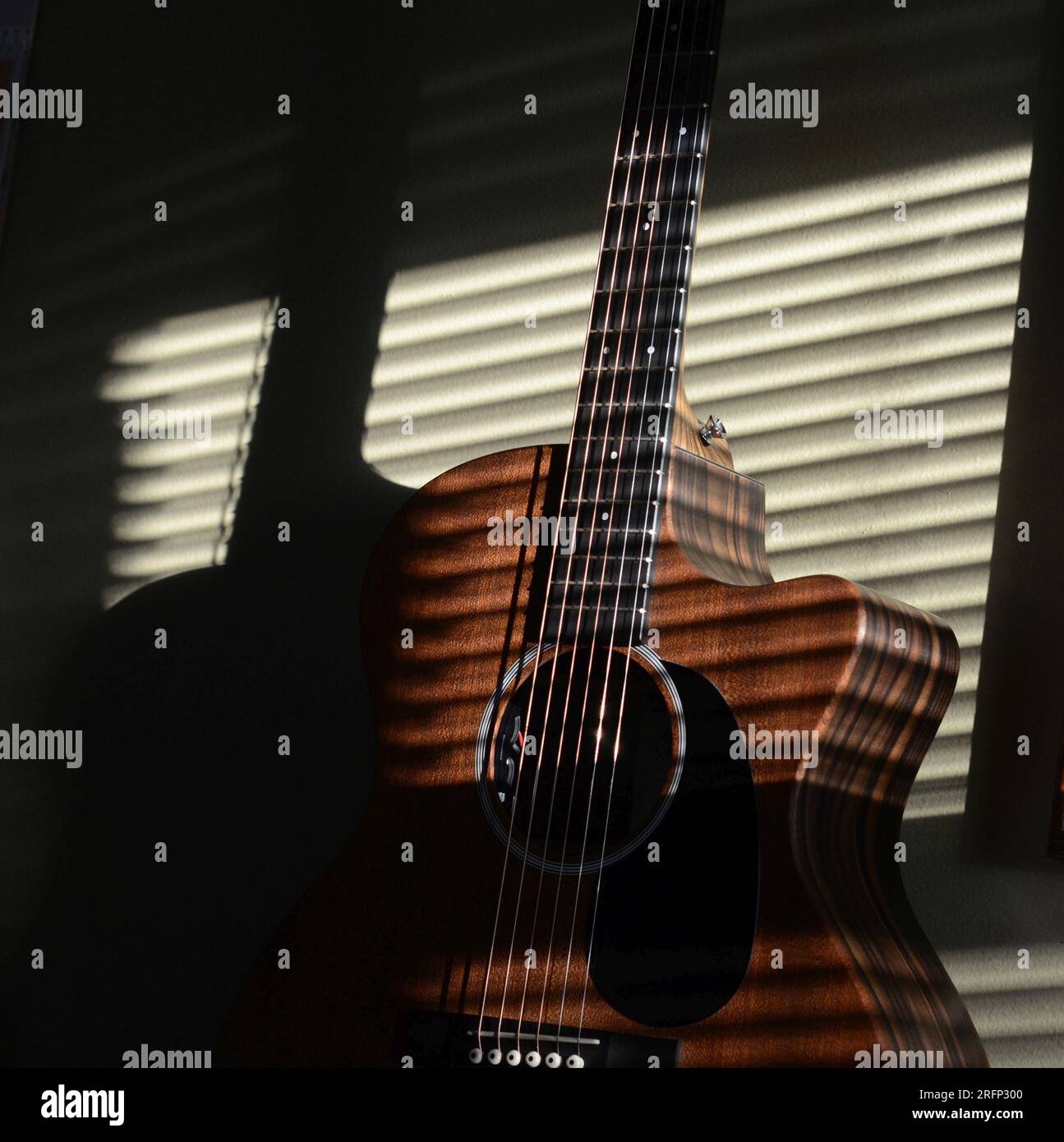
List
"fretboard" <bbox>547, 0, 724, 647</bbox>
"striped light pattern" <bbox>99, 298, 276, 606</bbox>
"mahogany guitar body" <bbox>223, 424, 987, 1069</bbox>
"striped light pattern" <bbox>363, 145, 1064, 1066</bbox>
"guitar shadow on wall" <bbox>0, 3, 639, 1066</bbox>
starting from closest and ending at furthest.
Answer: "mahogany guitar body" <bbox>223, 424, 987, 1069</bbox> → "fretboard" <bbox>547, 0, 724, 647</bbox> → "striped light pattern" <bbox>363, 145, 1064, 1066</bbox> → "guitar shadow on wall" <bbox>0, 3, 639, 1066</bbox> → "striped light pattern" <bbox>99, 298, 276, 606</bbox>

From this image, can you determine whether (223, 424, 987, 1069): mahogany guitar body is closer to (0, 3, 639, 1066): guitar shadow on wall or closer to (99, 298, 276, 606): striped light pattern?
(0, 3, 639, 1066): guitar shadow on wall

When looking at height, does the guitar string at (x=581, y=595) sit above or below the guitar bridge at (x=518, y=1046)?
above

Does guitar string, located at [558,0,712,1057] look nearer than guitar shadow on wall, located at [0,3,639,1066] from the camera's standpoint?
Yes

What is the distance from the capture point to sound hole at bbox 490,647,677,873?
129 cm

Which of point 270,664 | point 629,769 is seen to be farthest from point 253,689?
point 629,769

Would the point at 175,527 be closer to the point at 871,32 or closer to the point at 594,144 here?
the point at 594,144

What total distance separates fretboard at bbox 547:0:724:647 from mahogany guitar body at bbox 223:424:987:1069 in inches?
1.3

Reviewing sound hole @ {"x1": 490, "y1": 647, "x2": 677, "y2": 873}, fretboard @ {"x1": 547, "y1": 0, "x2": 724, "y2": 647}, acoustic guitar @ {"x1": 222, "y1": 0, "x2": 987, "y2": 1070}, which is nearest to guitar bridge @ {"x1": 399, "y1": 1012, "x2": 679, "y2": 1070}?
acoustic guitar @ {"x1": 222, "y1": 0, "x2": 987, "y2": 1070}

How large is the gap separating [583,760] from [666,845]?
0.42 ft

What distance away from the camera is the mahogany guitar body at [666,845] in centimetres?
120

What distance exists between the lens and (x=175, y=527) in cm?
200

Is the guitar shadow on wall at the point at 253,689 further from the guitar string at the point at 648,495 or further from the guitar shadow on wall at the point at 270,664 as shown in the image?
the guitar string at the point at 648,495

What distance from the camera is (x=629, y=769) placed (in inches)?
51.4

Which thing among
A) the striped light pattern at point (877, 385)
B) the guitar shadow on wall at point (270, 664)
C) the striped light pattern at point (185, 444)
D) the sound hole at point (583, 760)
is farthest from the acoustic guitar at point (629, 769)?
the striped light pattern at point (185, 444)
